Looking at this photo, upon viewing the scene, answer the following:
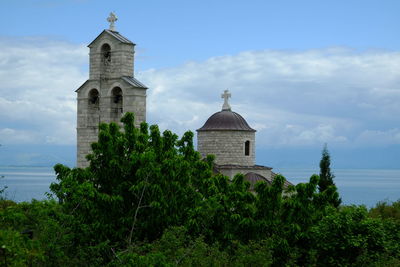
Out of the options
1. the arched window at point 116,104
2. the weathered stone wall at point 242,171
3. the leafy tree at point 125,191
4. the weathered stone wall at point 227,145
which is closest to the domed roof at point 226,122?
the weathered stone wall at point 227,145

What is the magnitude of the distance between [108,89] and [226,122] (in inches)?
411

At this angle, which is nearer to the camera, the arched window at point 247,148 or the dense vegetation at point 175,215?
the dense vegetation at point 175,215

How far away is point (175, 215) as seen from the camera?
51.2 ft

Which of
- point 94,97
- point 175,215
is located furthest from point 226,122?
point 175,215

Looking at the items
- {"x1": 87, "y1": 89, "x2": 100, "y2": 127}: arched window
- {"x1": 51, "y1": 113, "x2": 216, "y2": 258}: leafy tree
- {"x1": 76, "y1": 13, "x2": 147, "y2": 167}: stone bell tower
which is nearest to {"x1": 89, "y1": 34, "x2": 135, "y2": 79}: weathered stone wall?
{"x1": 76, "y1": 13, "x2": 147, "y2": 167}: stone bell tower

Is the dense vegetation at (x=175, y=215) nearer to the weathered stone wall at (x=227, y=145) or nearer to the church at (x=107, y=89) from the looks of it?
the church at (x=107, y=89)

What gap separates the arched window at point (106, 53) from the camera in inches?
942

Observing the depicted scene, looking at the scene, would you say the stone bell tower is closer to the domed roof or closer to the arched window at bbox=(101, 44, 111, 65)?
the arched window at bbox=(101, 44, 111, 65)

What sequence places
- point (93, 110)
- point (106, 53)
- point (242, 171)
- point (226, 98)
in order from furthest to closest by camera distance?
point (226, 98) < point (242, 171) < point (93, 110) < point (106, 53)

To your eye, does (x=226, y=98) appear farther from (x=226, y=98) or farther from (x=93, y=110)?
(x=93, y=110)

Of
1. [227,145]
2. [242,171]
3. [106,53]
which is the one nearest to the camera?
[106,53]

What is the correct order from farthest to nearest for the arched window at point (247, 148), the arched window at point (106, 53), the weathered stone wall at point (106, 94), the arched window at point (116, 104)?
the arched window at point (247, 148)
the arched window at point (106, 53)
the arched window at point (116, 104)
the weathered stone wall at point (106, 94)

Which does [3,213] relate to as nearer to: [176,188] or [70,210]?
[70,210]

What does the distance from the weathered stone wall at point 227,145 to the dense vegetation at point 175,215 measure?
Answer: 15.5 meters
